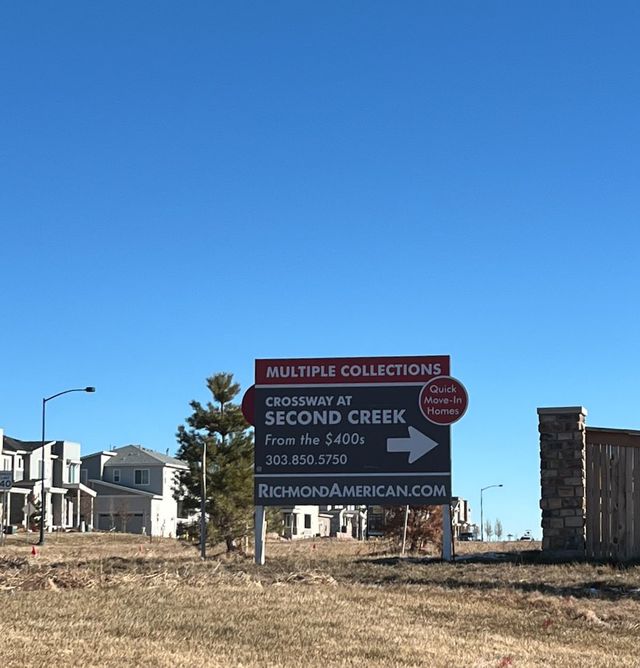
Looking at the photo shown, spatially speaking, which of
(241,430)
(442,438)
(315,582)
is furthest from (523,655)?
(241,430)

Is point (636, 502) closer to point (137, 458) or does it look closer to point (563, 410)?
point (563, 410)

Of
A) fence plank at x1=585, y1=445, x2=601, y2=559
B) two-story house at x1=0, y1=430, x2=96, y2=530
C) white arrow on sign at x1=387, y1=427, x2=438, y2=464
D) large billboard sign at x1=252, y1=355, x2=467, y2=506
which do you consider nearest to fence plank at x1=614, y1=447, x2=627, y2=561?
fence plank at x1=585, y1=445, x2=601, y2=559

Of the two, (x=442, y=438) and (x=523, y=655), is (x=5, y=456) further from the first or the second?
(x=523, y=655)

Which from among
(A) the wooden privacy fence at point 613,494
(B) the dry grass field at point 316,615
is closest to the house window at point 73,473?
(B) the dry grass field at point 316,615

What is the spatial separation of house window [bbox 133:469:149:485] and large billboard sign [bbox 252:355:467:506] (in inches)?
2637

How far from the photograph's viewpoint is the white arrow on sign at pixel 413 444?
75.5 feet

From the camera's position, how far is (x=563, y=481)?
23.4 meters

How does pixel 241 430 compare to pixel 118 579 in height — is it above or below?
above

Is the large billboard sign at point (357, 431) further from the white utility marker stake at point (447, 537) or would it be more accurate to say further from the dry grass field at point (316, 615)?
the dry grass field at point (316, 615)

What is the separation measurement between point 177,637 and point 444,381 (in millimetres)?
12223

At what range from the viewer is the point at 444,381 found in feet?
75.7

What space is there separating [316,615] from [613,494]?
37.5 feet

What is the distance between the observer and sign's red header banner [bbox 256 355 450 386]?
76.2 ft

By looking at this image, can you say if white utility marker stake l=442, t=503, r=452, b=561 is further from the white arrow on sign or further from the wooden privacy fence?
the wooden privacy fence
